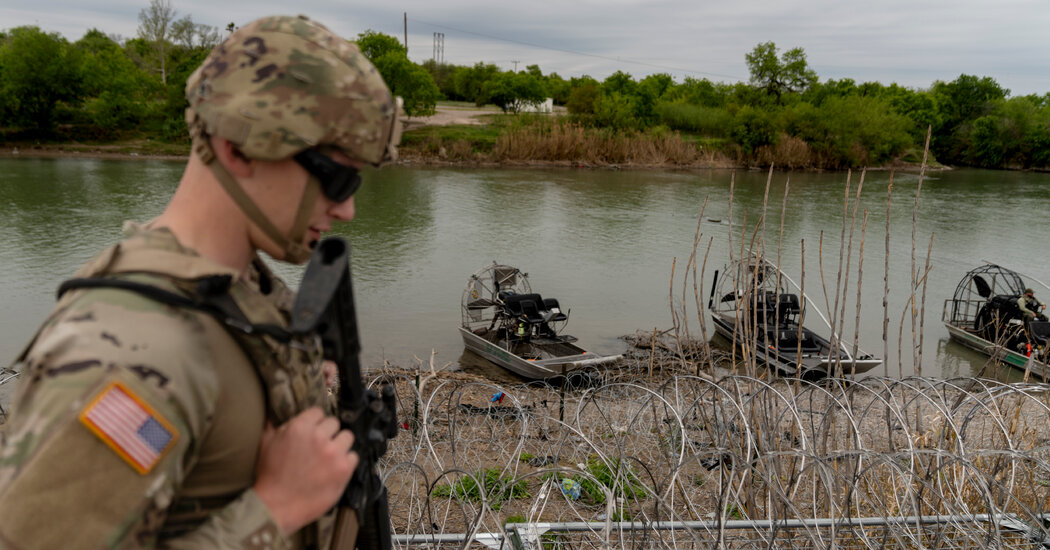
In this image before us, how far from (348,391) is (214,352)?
28 cm

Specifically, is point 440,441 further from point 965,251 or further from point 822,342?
point 965,251

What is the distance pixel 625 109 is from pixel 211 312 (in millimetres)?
51350

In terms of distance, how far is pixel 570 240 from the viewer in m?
23.5

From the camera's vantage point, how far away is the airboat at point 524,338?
37.3 ft

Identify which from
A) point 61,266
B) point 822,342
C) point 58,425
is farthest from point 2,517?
point 61,266

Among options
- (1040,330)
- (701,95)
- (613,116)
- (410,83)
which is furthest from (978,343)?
(701,95)

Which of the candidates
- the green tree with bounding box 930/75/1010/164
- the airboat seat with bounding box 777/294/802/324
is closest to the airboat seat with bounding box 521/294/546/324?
the airboat seat with bounding box 777/294/802/324

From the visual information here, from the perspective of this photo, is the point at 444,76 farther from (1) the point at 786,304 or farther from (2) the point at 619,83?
(1) the point at 786,304

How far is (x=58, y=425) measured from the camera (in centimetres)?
81

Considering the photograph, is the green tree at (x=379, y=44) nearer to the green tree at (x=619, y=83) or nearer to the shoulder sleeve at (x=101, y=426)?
the green tree at (x=619, y=83)

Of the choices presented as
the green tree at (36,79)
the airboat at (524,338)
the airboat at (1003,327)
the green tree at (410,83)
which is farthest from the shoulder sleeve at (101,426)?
the green tree at (36,79)

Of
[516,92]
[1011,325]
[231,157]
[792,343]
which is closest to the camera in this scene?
[231,157]

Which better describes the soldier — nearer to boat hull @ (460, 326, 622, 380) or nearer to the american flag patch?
the american flag patch

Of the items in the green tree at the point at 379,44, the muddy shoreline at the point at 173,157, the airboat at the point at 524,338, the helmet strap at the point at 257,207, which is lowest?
the airboat at the point at 524,338
